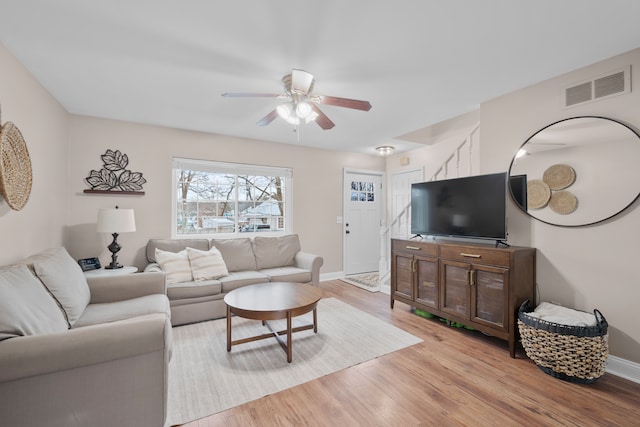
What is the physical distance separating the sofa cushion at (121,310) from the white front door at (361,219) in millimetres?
3506

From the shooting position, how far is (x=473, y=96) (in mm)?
2861

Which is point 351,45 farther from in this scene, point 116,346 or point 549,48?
point 116,346

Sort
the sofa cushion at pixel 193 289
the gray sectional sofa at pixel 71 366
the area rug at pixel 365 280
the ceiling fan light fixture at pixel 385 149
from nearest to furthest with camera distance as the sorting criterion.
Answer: the gray sectional sofa at pixel 71 366 → the sofa cushion at pixel 193 289 → the area rug at pixel 365 280 → the ceiling fan light fixture at pixel 385 149

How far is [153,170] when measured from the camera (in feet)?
12.3

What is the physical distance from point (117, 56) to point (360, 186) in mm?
4212

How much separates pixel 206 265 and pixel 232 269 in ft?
1.53

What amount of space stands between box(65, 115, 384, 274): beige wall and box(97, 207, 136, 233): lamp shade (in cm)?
43

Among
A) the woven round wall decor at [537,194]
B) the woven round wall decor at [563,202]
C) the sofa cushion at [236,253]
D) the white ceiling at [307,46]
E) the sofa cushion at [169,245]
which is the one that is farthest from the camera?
the sofa cushion at [236,253]

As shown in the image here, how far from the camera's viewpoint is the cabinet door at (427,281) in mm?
3064

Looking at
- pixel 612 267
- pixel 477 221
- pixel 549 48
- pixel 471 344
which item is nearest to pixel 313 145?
pixel 477 221

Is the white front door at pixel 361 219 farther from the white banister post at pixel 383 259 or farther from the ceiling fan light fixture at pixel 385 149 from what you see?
the white banister post at pixel 383 259

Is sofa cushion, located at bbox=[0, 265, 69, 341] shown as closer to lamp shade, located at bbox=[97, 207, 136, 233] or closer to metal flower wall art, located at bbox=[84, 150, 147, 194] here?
lamp shade, located at bbox=[97, 207, 136, 233]

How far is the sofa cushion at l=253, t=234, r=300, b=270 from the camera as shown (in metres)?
4.02

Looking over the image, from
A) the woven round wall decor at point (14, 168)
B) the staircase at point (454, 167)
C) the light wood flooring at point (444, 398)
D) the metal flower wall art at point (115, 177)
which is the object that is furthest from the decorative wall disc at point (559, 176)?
the metal flower wall art at point (115, 177)
